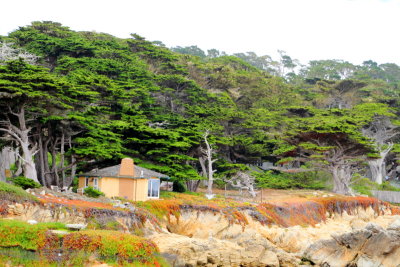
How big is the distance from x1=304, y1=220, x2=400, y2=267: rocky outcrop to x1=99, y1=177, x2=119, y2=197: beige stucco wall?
13.0m

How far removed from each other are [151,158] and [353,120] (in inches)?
906

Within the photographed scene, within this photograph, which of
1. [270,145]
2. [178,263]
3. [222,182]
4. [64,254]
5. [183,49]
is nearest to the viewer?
[64,254]

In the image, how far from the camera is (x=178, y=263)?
68.7ft

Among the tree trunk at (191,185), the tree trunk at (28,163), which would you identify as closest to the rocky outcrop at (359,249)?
the tree trunk at (28,163)

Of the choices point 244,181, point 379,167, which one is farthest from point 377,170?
point 244,181

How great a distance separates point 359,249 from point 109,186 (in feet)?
52.5

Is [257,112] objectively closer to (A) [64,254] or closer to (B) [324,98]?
(B) [324,98]

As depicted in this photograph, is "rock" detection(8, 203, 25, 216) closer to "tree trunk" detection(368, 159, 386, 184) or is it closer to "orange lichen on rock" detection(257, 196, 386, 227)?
"orange lichen on rock" detection(257, 196, 386, 227)

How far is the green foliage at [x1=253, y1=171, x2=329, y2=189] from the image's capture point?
150 feet

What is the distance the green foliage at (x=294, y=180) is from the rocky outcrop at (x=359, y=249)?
18715 mm

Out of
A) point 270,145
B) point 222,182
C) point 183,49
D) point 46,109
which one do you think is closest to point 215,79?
point 270,145

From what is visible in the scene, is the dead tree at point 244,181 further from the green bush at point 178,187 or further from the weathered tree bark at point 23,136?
the weathered tree bark at point 23,136

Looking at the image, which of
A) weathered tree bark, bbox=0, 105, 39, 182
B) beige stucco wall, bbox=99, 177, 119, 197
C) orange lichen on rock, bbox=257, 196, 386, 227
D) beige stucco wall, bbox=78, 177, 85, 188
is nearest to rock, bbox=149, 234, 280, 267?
beige stucco wall, bbox=99, 177, 119, 197

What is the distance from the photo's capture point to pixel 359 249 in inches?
1029
